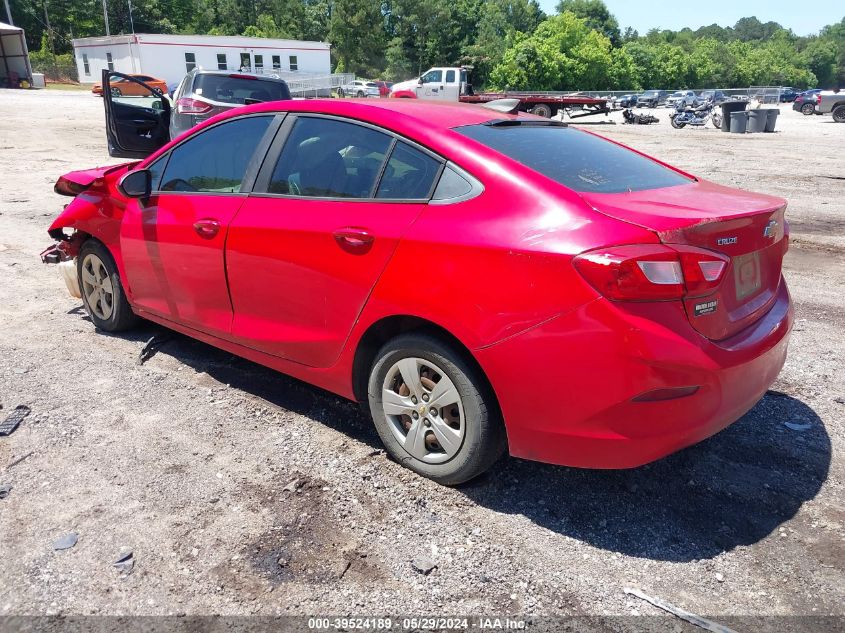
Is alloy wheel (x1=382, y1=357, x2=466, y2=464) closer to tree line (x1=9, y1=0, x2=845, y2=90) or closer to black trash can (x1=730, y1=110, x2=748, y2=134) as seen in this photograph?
black trash can (x1=730, y1=110, x2=748, y2=134)

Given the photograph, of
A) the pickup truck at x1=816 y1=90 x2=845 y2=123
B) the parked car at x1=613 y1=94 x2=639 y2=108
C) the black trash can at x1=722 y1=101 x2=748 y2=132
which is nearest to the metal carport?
the parked car at x1=613 y1=94 x2=639 y2=108

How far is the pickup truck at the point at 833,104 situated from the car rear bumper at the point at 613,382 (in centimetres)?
3799

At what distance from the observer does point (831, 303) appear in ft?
18.9

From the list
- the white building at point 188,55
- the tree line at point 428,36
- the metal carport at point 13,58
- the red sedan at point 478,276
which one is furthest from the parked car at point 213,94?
the tree line at point 428,36

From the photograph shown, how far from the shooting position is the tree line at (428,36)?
6253 cm

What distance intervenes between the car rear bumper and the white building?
52.5 metres

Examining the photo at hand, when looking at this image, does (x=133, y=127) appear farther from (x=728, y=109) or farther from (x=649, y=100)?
(x=649, y=100)

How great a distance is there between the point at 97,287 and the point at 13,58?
54.9 m

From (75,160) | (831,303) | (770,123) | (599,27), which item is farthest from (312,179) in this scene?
(599,27)

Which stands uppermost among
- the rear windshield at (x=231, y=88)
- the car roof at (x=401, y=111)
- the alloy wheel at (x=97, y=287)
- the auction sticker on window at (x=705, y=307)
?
the car roof at (x=401, y=111)

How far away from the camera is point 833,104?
115 ft

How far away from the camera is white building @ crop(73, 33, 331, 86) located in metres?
52.3

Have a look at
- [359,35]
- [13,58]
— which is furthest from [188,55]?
[359,35]

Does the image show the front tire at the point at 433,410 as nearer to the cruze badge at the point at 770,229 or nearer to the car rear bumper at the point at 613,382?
the car rear bumper at the point at 613,382
